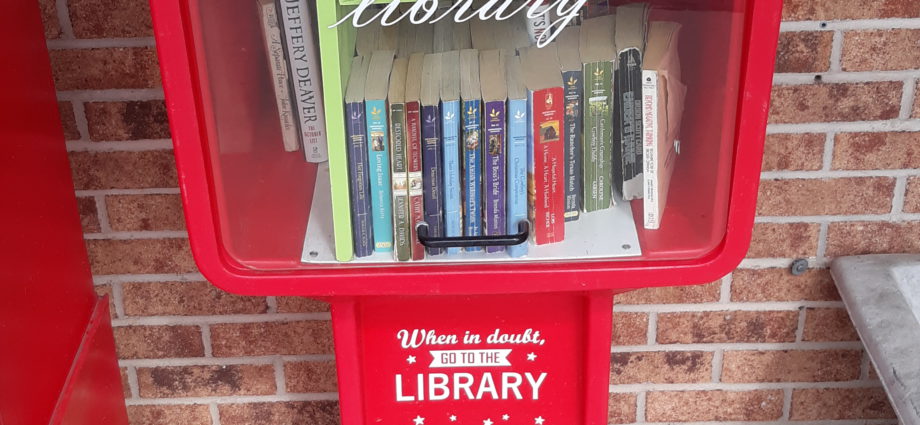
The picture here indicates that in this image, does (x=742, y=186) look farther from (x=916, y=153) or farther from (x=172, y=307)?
(x=172, y=307)

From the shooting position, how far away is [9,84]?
130cm

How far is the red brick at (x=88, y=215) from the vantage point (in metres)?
1.62

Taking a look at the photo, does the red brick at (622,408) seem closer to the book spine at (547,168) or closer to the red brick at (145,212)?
the book spine at (547,168)

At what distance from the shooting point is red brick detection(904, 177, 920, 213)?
162 cm

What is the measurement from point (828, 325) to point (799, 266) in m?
0.15

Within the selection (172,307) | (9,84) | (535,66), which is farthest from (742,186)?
(172,307)

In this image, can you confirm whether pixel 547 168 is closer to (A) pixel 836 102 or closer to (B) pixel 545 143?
(B) pixel 545 143

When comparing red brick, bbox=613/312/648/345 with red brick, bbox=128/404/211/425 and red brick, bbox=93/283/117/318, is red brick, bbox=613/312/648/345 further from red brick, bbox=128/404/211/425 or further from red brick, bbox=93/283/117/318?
red brick, bbox=93/283/117/318

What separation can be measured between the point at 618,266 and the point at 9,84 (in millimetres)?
846

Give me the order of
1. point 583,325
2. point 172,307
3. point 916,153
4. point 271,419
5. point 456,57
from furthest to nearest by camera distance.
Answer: point 271,419, point 172,307, point 916,153, point 583,325, point 456,57

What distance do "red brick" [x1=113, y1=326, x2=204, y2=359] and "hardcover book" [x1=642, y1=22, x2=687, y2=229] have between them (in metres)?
0.96

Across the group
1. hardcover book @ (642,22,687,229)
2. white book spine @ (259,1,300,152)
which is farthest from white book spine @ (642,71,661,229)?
white book spine @ (259,1,300,152)

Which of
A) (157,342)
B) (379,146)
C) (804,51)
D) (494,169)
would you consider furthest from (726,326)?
(157,342)

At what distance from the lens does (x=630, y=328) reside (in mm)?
→ 1754
